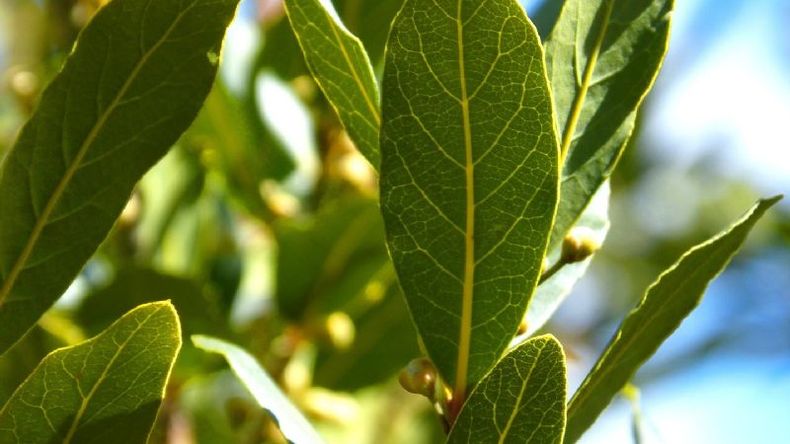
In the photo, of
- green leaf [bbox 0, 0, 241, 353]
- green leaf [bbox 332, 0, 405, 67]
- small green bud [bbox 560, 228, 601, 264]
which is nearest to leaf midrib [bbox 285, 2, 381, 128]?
green leaf [bbox 0, 0, 241, 353]

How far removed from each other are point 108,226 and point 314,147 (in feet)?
2.82

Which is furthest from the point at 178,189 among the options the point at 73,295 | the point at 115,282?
the point at 115,282

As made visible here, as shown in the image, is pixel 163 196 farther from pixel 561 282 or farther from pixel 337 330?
pixel 561 282

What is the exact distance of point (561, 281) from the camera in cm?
119

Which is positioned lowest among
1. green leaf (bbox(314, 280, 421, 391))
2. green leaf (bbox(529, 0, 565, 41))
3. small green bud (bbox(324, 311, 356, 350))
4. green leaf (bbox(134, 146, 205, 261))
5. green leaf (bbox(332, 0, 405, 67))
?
green leaf (bbox(314, 280, 421, 391))

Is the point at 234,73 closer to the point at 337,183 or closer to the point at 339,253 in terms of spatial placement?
the point at 337,183

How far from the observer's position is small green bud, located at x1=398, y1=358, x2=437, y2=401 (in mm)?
1064

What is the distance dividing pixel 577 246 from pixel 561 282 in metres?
0.08

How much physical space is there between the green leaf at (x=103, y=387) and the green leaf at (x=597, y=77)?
15.9 inches

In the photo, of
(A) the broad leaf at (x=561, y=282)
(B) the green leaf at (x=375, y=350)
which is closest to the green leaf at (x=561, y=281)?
(A) the broad leaf at (x=561, y=282)

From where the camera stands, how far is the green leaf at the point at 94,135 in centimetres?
98

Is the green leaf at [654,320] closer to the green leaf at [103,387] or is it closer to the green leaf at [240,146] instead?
the green leaf at [103,387]

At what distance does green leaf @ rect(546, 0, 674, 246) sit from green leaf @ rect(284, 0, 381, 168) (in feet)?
0.56

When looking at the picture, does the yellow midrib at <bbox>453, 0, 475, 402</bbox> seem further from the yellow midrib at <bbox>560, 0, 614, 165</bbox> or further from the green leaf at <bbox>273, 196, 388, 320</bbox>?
the green leaf at <bbox>273, 196, 388, 320</bbox>
